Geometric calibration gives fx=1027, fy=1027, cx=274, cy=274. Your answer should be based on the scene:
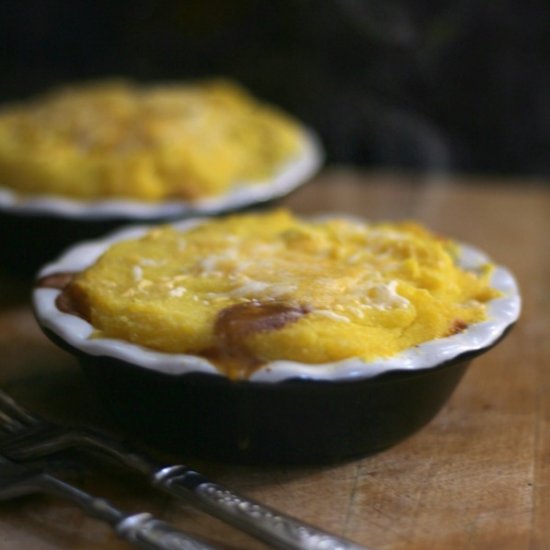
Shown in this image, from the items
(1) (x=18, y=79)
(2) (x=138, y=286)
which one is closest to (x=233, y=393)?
(2) (x=138, y=286)

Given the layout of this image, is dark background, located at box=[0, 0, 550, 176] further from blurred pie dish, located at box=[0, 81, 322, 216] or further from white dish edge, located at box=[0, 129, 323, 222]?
white dish edge, located at box=[0, 129, 323, 222]

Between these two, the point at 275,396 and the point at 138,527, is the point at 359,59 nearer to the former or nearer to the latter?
the point at 275,396

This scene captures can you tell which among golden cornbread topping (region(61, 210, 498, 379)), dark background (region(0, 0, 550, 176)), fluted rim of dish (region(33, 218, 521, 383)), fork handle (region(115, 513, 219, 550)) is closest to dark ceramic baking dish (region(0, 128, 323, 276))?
golden cornbread topping (region(61, 210, 498, 379))

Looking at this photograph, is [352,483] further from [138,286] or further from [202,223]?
[202,223]

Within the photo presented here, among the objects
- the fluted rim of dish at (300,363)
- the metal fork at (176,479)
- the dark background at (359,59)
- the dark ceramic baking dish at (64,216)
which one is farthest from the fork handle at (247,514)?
the dark background at (359,59)

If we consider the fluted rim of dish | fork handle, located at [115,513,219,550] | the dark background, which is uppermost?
the fluted rim of dish

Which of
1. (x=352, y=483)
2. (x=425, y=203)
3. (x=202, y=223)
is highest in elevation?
(x=202, y=223)
